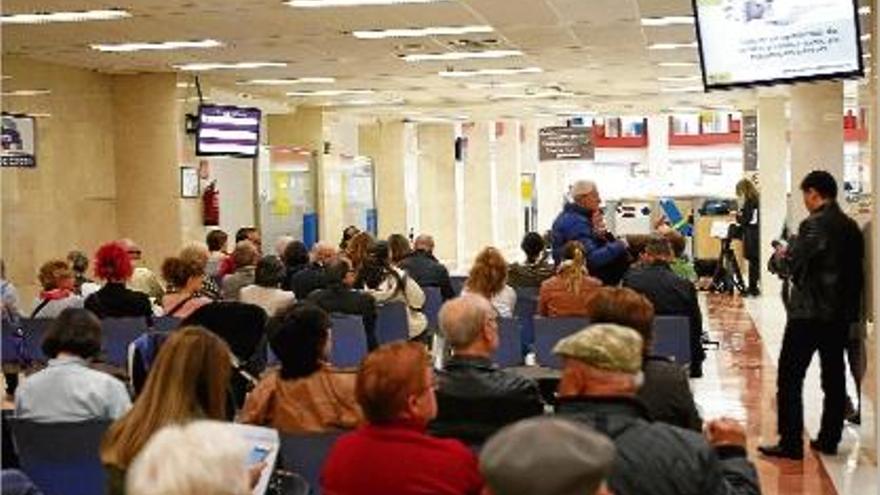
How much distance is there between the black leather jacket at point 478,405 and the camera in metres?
4.32

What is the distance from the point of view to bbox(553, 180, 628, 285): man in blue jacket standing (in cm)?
887

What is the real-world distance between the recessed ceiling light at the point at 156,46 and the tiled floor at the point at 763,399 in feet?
18.5

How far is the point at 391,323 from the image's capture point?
8.87 meters

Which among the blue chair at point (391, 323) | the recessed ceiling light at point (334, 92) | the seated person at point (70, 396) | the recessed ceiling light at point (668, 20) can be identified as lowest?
the blue chair at point (391, 323)

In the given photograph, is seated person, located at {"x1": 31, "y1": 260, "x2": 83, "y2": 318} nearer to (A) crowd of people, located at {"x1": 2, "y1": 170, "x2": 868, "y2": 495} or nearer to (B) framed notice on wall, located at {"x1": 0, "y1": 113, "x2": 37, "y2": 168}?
(A) crowd of people, located at {"x1": 2, "y1": 170, "x2": 868, "y2": 495}

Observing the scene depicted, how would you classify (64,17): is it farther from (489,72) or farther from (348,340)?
(489,72)

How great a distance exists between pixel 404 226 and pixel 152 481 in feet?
78.6

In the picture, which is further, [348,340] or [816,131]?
[816,131]

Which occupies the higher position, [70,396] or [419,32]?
[419,32]

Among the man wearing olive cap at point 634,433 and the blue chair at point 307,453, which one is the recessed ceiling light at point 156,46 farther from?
the man wearing olive cap at point 634,433

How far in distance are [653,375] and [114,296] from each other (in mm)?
4790

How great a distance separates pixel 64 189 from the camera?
13.8m

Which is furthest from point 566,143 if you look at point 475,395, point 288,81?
point 475,395

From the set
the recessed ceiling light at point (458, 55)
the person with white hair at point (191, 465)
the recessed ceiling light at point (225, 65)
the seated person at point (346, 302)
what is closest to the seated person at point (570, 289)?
the seated person at point (346, 302)
